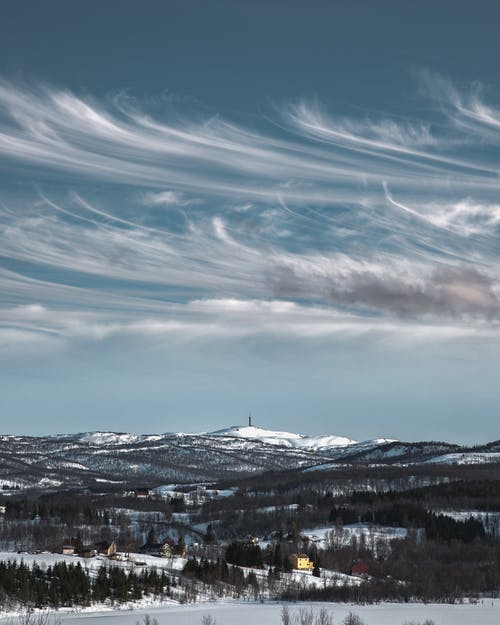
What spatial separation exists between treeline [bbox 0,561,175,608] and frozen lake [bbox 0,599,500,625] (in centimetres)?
697

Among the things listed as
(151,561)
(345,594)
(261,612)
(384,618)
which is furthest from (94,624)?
(151,561)

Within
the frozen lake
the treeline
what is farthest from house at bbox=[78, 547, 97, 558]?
the frozen lake

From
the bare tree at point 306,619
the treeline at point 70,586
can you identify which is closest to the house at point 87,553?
the treeline at point 70,586

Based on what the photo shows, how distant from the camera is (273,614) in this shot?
136 metres

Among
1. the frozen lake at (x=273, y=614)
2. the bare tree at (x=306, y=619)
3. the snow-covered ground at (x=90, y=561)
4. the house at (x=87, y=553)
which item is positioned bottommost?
the frozen lake at (x=273, y=614)

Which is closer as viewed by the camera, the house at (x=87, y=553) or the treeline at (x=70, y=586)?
the treeline at (x=70, y=586)

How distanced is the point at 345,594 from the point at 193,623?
2021 inches

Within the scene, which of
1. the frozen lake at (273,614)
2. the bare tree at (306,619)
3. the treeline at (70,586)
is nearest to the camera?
the bare tree at (306,619)

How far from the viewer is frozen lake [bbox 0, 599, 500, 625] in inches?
4958

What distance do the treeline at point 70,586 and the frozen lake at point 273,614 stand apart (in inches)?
275

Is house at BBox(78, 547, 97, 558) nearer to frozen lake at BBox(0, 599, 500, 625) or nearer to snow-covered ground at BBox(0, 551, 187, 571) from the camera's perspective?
snow-covered ground at BBox(0, 551, 187, 571)

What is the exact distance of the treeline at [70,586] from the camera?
14100cm

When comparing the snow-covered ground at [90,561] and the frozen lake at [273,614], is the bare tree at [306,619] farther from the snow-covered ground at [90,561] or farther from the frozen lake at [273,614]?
the snow-covered ground at [90,561]

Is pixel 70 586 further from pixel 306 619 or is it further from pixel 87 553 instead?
pixel 306 619
